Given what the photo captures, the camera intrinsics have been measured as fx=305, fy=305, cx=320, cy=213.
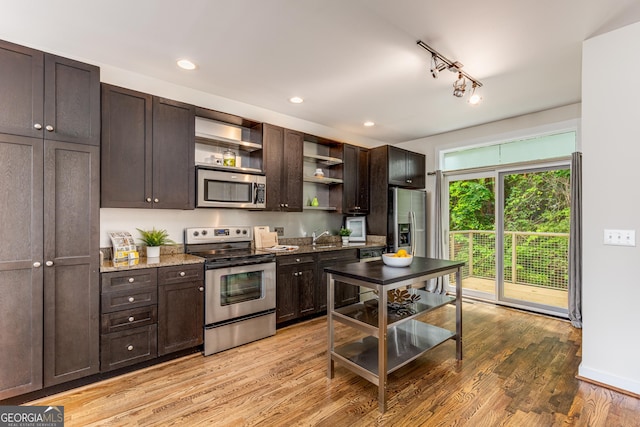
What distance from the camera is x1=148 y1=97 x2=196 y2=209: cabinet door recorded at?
2.91m

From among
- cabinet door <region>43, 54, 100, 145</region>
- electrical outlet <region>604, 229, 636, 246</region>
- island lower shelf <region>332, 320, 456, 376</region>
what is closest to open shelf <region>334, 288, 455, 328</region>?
island lower shelf <region>332, 320, 456, 376</region>

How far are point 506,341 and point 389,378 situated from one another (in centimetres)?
155

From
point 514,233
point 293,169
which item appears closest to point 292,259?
point 293,169

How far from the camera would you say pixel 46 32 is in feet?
7.66

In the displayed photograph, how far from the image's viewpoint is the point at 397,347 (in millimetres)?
2572

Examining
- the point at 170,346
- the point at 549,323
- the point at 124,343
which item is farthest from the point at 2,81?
the point at 549,323

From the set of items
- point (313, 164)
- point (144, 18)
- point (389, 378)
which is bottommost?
point (389, 378)

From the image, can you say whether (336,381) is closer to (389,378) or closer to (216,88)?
(389,378)

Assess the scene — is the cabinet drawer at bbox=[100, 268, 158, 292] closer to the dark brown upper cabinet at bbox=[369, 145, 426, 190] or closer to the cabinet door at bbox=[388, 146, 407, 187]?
the dark brown upper cabinet at bbox=[369, 145, 426, 190]

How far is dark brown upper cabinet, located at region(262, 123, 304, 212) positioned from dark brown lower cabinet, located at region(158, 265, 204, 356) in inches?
49.8

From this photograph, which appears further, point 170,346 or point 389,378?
point 170,346

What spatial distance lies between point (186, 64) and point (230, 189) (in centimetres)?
127

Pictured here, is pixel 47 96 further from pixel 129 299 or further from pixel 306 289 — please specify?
pixel 306 289

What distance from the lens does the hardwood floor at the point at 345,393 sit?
199 cm
